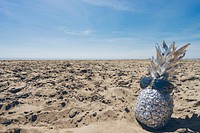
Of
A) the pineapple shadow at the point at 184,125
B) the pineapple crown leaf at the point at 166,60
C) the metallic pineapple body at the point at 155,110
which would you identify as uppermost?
the pineapple crown leaf at the point at 166,60

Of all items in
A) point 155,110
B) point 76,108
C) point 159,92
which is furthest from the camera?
point 76,108

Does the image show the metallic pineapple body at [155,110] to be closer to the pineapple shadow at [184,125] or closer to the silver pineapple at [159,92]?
the silver pineapple at [159,92]

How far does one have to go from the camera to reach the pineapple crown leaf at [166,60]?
421 cm

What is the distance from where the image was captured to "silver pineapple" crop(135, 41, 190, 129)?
13.3ft

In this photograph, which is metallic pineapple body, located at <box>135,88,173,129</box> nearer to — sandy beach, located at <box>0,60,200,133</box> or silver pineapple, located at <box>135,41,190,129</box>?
silver pineapple, located at <box>135,41,190,129</box>

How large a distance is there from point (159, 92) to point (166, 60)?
29.4 inches

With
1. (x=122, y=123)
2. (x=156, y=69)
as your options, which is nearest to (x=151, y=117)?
(x=122, y=123)

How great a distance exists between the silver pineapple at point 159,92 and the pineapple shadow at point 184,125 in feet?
0.44

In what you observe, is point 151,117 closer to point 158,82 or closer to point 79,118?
point 158,82

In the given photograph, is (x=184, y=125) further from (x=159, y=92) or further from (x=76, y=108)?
(x=76, y=108)

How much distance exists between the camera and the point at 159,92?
4184 millimetres

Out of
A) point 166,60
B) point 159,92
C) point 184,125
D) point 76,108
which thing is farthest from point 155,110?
point 76,108

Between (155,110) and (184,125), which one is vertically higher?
(155,110)

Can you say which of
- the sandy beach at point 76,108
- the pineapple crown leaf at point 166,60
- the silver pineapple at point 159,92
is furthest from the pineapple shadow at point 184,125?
the pineapple crown leaf at point 166,60
